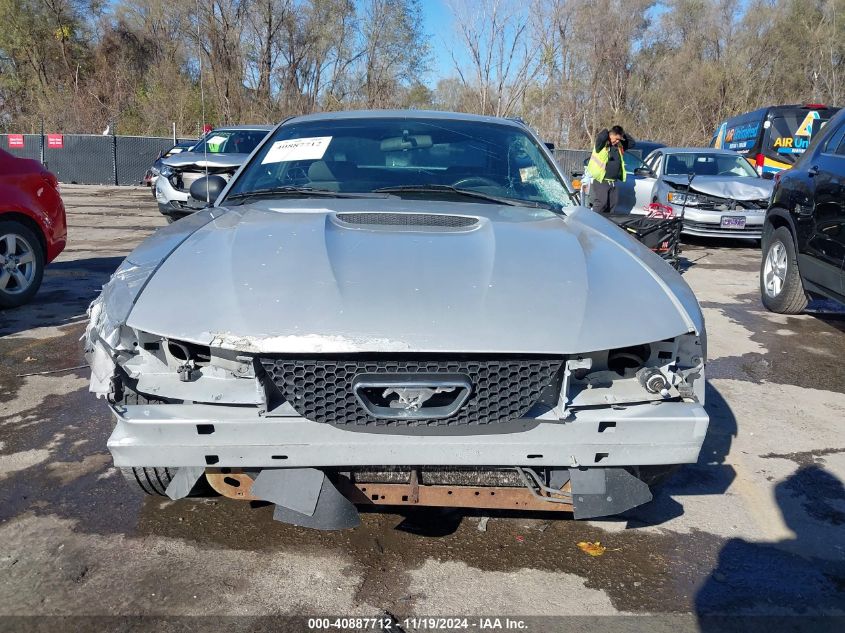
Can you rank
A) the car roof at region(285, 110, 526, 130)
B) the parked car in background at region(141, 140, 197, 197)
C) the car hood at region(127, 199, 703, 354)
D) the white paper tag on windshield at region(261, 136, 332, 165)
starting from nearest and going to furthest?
1. the car hood at region(127, 199, 703, 354)
2. the white paper tag on windshield at region(261, 136, 332, 165)
3. the car roof at region(285, 110, 526, 130)
4. the parked car in background at region(141, 140, 197, 197)

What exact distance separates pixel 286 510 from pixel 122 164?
2419cm

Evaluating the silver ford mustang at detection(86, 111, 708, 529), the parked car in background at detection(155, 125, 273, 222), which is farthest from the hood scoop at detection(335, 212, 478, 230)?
the parked car in background at detection(155, 125, 273, 222)

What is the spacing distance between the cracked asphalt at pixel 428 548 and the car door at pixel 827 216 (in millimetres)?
1786

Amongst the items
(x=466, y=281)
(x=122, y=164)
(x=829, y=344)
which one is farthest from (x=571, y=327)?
(x=122, y=164)

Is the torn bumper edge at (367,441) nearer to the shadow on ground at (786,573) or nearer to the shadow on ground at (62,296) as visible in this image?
the shadow on ground at (786,573)

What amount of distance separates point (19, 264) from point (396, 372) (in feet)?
18.1

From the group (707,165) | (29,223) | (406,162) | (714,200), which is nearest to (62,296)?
(29,223)

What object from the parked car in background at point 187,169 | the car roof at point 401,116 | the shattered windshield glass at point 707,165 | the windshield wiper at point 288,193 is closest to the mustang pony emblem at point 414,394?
the windshield wiper at point 288,193

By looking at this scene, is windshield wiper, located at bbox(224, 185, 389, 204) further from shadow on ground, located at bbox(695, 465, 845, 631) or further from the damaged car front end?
the damaged car front end

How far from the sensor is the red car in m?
Answer: 6.12

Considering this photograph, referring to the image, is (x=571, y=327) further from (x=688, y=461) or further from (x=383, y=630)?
(x=383, y=630)

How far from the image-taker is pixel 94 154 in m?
23.4

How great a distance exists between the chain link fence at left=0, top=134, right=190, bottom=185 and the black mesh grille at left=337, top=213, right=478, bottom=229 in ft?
74.6

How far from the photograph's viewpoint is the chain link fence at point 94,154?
23344 millimetres
